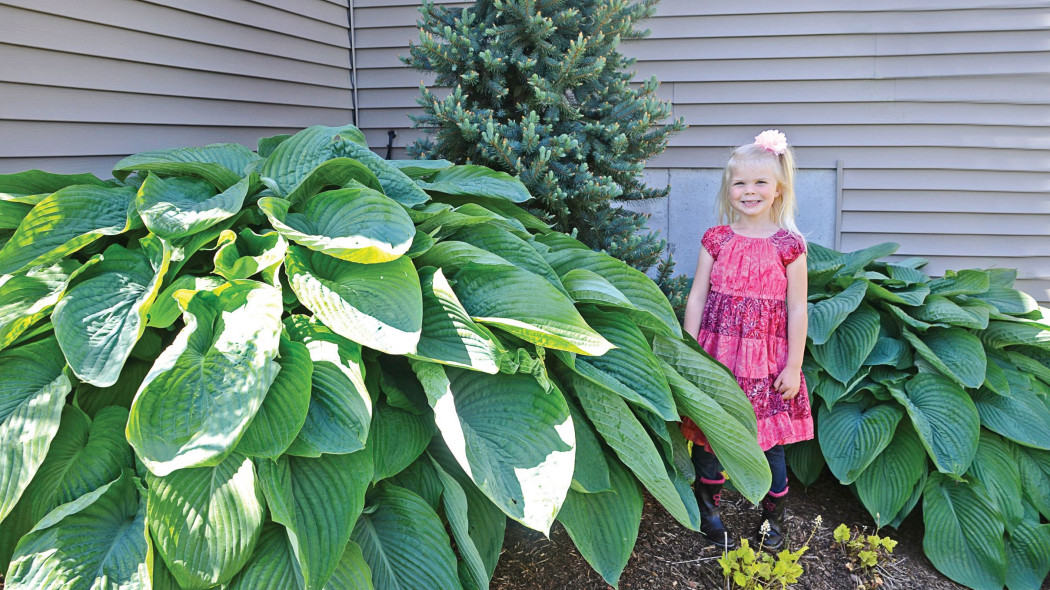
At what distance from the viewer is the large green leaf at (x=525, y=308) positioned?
1488 mm

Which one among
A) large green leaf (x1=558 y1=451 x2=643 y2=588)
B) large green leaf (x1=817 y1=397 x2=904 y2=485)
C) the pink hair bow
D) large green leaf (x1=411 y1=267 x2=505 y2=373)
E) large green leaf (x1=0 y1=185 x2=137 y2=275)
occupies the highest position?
the pink hair bow

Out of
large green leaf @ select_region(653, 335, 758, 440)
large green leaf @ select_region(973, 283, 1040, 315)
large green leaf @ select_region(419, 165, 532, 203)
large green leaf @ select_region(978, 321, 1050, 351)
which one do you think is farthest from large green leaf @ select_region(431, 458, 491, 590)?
large green leaf @ select_region(973, 283, 1040, 315)

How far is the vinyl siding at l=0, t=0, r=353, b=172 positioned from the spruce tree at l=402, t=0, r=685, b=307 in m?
0.86

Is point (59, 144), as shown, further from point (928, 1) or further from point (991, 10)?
point (991, 10)

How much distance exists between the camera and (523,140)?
258 cm

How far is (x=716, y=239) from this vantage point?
238cm

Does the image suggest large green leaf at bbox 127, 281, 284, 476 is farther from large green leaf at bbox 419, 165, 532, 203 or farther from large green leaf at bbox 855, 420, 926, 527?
large green leaf at bbox 855, 420, 926, 527

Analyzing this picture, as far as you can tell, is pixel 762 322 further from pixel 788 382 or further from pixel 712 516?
pixel 712 516

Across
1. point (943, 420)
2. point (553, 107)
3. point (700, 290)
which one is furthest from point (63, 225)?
point (943, 420)

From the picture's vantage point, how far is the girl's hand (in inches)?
88.0

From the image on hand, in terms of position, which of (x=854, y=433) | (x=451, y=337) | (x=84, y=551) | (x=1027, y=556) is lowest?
(x=1027, y=556)

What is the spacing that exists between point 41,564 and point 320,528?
0.50 metres

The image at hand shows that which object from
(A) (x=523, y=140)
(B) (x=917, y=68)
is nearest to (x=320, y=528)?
(A) (x=523, y=140)

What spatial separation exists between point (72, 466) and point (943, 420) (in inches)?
102
